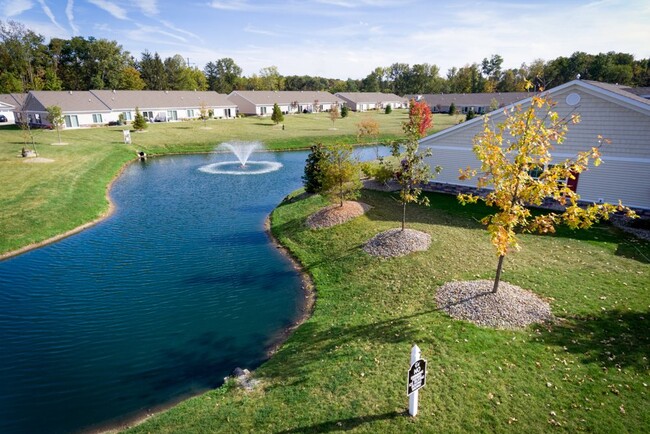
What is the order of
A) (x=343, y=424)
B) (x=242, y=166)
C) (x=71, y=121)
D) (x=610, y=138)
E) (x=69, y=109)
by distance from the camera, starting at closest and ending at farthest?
(x=343, y=424), (x=610, y=138), (x=242, y=166), (x=69, y=109), (x=71, y=121)

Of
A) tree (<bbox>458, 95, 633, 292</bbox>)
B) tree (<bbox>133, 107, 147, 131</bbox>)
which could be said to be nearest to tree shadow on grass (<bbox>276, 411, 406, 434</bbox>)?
tree (<bbox>458, 95, 633, 292</bbox>)

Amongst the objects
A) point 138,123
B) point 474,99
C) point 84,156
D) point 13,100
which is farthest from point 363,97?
A: point 84,156

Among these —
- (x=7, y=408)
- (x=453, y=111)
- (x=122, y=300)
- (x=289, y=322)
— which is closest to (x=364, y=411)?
(x=289, y=322)

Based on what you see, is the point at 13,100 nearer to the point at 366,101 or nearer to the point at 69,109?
the point at 69,109

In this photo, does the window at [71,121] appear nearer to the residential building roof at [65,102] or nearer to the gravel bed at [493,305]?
the residential building roof at [65,102]

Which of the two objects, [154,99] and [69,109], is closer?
[69,109]

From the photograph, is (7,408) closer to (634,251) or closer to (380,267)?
(380,267)

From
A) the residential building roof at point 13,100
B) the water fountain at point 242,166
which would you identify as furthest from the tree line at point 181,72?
the water fountain at point 242,166
